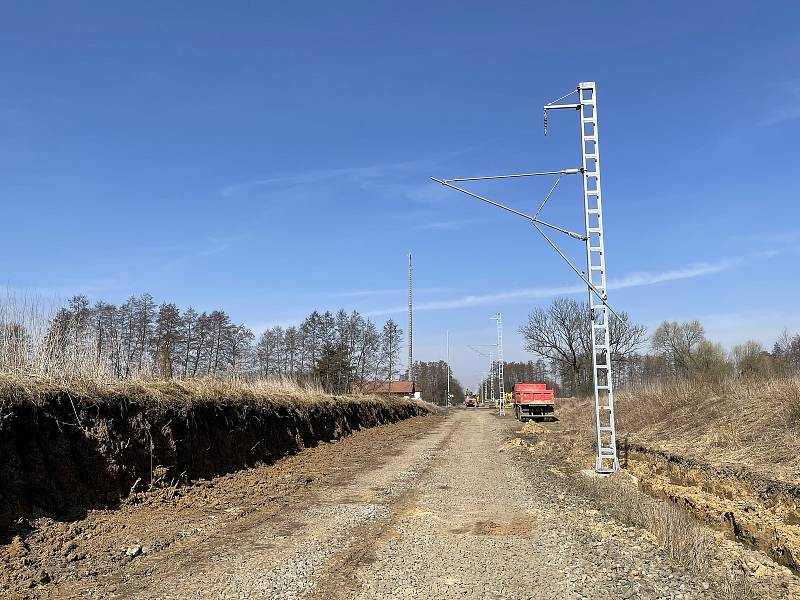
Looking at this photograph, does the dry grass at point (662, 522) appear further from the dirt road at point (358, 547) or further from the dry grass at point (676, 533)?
the dirt road at point (358, 547)

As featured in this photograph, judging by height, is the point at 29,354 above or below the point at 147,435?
above

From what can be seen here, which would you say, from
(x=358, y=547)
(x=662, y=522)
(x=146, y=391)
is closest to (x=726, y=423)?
(x=662, y=522)

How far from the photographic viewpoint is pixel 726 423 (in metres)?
17.5

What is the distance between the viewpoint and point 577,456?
17359 mm

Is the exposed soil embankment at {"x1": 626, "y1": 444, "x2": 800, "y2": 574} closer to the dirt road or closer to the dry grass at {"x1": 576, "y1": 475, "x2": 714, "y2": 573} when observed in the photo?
the dry grass at {"x1": 576, "y1": 475, "x2": 714, "y2": 573}

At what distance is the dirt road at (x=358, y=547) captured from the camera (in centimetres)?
584

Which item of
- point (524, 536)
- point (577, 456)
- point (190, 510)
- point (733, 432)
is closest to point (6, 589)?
Answer: point (190, 510)

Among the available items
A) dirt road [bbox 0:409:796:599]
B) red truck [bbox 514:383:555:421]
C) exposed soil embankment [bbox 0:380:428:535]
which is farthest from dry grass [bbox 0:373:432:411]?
red truck [bbox 514:383:555:421]

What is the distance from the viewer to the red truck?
147 feet

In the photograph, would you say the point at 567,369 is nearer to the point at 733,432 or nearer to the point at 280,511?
the point at 733,432

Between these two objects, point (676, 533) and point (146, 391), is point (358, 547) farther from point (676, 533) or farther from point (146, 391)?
point (146, 391)

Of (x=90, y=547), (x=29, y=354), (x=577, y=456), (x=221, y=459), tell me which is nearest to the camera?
(x=90, y=547)

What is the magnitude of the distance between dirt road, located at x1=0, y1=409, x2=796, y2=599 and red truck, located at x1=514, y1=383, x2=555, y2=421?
33.2m

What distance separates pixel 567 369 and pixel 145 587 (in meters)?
75.4
